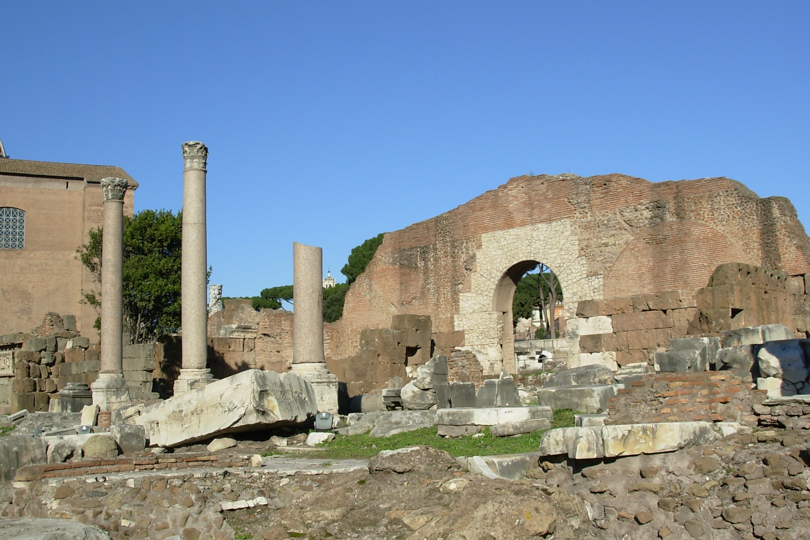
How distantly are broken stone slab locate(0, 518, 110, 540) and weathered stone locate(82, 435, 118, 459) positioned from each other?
382 cm

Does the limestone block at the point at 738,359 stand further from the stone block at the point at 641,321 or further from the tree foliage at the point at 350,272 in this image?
the tree foliage at the point at 350,272

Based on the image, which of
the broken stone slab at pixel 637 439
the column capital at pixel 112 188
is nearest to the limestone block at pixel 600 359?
the broken stone slab at pixel 637 439

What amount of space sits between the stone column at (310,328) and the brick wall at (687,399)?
6.13 m

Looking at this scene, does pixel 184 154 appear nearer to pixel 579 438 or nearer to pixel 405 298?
pixel 405 298

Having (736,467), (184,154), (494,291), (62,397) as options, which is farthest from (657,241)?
(62,397)

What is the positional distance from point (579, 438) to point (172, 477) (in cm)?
383

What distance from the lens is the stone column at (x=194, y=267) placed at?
1405cm

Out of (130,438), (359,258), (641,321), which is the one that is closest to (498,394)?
(641,321)

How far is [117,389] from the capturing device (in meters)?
16.1

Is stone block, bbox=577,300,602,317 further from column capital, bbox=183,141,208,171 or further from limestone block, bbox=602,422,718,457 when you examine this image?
limestone block, bbox=602,422,718,457

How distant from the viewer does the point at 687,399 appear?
26.9 feet

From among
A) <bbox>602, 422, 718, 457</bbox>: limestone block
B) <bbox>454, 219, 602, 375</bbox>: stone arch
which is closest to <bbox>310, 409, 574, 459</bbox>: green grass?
<bbox>602, 422, 718, 457</bbox>: limestone block

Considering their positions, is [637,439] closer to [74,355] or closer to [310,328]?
[310,328]

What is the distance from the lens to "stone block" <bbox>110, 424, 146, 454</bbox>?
34.3 ft
